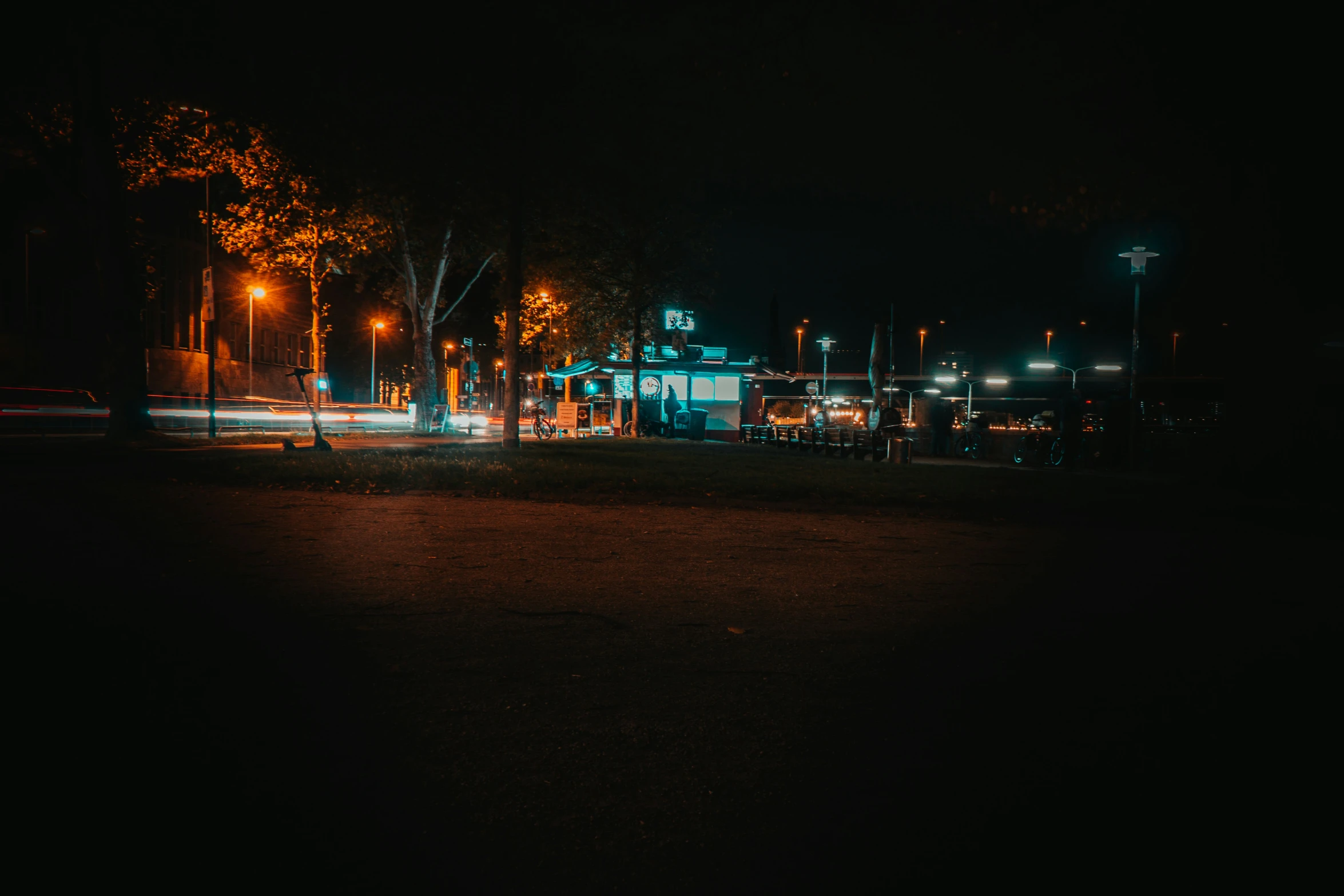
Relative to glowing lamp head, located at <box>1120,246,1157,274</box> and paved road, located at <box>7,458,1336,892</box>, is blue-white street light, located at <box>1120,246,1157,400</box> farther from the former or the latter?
paved road, located at <box>7,458,1336,892</box>

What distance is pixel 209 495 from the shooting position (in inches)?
423

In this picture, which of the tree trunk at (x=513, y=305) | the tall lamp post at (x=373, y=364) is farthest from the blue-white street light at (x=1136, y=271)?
the tall lamp post at (x=373, y=364)

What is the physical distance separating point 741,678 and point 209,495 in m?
9.00

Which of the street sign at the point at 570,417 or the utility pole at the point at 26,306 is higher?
the utility pole at the point at 26,306

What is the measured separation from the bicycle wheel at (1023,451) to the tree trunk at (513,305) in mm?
14942

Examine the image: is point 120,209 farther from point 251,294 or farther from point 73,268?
point 251,294

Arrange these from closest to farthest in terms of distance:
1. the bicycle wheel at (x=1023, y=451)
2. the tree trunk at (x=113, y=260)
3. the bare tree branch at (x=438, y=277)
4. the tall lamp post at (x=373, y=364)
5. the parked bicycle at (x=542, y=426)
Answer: the tree trunk at (x=113, y=260)
the bicycle wheel at (x=1023, y=451)
the bare tree branch at (x=438, y=277)
the parked bicycle at (x=542, y=426)
the tall lamp post at (x=373, y=364)

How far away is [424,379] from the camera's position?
106 ft

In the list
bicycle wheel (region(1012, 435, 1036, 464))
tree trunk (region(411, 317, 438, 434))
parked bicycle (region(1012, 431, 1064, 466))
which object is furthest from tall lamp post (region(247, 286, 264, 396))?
parked bicycle (region(1012, 431, 1064, 466))

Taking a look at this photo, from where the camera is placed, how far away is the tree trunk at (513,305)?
18750 millimetres

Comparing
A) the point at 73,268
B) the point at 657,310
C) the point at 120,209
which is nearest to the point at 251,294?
the point at 73,268

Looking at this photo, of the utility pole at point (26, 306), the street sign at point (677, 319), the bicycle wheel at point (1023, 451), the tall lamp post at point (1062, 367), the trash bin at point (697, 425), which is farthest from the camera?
the tall lamp post at point (1062, 367)

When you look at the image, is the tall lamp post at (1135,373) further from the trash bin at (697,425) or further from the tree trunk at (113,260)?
the tree trunk at (113,260)

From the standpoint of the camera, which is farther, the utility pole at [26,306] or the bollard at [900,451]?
the utility pole at [26,306]
